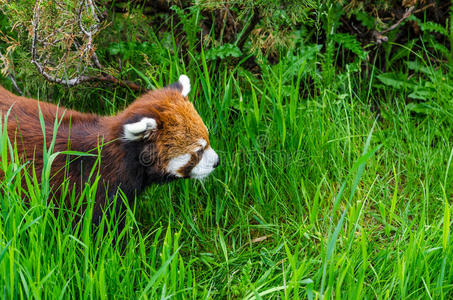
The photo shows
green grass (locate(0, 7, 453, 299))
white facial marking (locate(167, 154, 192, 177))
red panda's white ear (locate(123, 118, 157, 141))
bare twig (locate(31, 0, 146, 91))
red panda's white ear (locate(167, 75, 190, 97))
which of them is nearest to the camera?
green grass (locate(0, 7, 453, 299))

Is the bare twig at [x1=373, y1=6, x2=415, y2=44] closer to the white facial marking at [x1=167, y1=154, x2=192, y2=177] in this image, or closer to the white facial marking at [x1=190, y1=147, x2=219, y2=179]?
the white facial marking at [x1=190, y1=147, x2=219, y2=179]

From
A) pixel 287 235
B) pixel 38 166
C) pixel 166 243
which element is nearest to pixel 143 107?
pixel 38 166

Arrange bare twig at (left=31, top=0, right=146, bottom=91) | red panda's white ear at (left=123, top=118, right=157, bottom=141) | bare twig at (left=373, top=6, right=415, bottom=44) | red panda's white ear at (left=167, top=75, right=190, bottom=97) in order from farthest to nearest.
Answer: bare twig at (left=373, top=6, right=415, bottom=44)
bare twig at (left=31, top=0, right=146, bottom=91)
red panda's white ear at (left=167, top=75, right=190, bottom=97)
red panda's white ear at (left=123, top=118, right=157, bottom=141)

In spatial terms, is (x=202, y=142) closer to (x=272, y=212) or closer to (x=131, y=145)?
(x=131, y=145)

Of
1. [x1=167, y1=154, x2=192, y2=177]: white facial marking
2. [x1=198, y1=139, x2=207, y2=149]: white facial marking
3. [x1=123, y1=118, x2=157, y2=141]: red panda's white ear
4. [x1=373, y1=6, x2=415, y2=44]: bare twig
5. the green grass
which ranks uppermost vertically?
[x1=373, y1=6, x2=415, y2=44]: bare twig

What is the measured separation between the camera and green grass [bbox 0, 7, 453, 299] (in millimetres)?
2580

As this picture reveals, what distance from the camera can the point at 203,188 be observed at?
3.71 m

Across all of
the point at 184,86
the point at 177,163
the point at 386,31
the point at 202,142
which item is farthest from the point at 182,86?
the point at 386,31

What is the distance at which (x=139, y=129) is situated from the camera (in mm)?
2891

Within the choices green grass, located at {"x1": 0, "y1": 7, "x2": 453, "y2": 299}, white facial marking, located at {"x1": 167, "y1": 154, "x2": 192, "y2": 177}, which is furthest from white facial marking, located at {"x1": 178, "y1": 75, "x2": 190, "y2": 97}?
white facial marking, located at {"x1": 167, "y1": 154, "x2": 192, "y2": 177}

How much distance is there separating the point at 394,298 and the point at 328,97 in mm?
1928

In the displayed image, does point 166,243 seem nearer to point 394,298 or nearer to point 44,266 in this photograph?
point 44,266

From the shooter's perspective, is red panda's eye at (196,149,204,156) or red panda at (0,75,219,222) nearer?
red panda at (0,75,219,222)

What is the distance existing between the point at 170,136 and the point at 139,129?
0.31m
